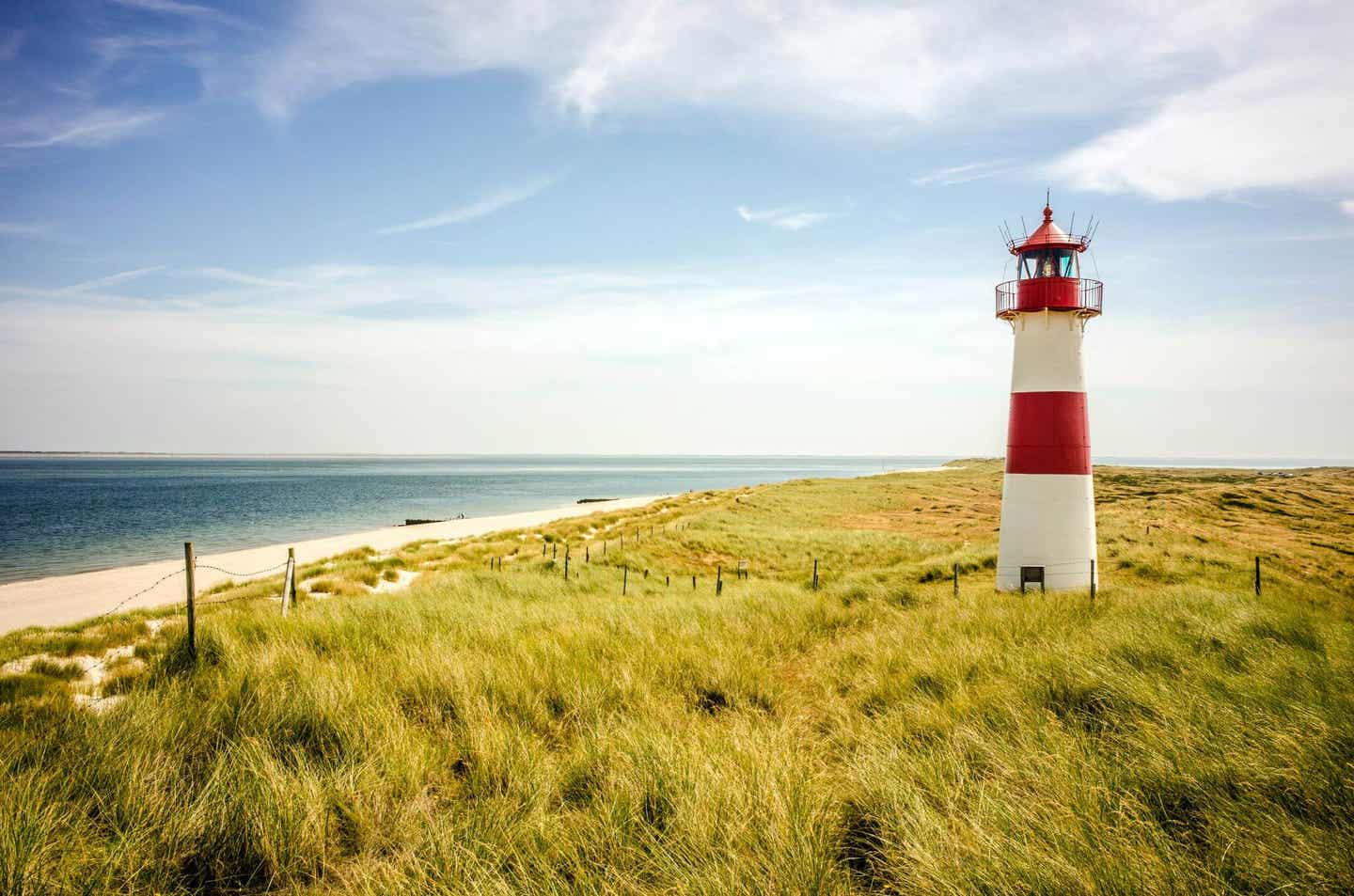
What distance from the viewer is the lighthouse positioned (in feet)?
39.8

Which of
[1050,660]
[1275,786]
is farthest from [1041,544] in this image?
[1275,786]

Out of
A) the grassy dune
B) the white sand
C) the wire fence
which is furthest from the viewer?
the white sand

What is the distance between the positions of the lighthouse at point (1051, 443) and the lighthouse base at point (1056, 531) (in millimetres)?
16

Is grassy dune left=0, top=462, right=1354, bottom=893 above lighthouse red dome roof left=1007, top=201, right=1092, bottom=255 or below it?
below

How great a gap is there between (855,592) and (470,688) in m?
9.20

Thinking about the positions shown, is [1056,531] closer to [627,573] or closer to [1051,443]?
[1051,443]

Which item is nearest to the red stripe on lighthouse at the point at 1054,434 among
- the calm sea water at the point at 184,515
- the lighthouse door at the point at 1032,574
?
the lighthouse door at the point at 1032,574

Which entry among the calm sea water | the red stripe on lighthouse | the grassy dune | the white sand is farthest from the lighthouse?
the calm sea water

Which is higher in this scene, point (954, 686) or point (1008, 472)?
point (1008, 472)

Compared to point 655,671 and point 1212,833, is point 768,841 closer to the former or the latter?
point 1212,833

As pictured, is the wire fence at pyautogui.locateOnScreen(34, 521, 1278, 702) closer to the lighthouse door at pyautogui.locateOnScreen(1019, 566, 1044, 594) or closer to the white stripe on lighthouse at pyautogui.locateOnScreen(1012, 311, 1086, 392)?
the lighthouse door at pyautogui.locateOnScreen(1019, 566, 1044, 594)

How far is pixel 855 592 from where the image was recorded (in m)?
13.2

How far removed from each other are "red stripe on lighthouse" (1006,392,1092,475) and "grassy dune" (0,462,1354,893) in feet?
10.2

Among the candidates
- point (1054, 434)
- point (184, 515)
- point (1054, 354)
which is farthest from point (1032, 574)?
point (184, 515)
